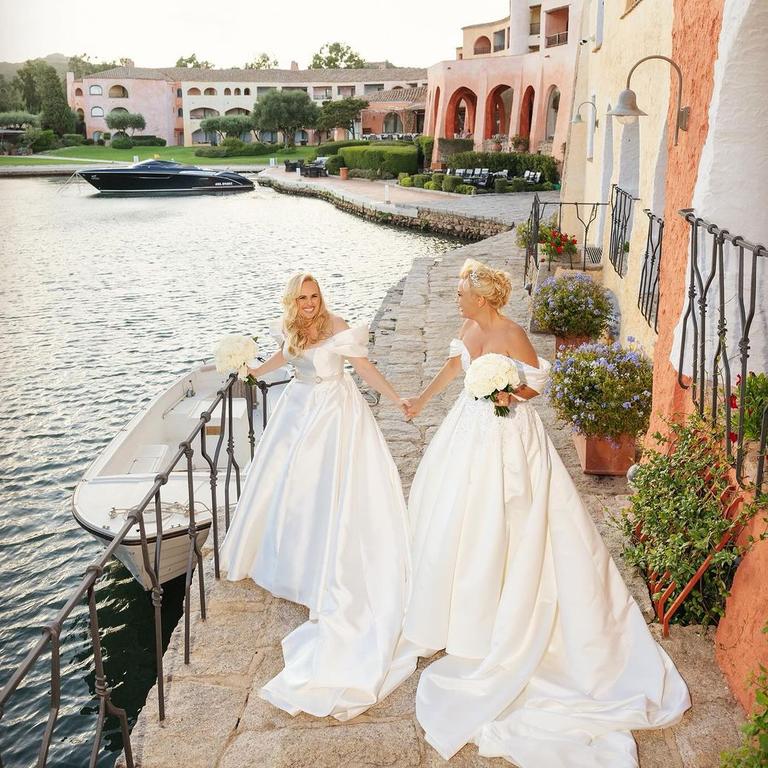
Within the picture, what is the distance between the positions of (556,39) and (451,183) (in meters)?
12.7

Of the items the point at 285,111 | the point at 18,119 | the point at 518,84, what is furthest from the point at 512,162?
the point at 18,119

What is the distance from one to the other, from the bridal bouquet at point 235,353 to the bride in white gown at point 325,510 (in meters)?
0.10

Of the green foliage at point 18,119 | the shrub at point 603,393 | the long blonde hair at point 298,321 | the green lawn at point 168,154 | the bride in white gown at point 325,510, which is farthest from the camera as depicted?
the green foliage at point 18,119

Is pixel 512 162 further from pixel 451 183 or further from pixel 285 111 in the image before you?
pixel 285 111

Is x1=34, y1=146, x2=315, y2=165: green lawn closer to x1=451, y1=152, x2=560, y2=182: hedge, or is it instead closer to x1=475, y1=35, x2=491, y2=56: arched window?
x1=475, y1=35, x2=491, y2=56: arched window

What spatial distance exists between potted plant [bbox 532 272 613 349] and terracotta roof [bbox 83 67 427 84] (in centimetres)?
7161

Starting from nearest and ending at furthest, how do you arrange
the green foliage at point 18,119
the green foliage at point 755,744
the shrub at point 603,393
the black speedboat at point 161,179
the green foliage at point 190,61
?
the green foliage at point 755,744 → the shrub at point 603,393 → the black speedboat at point 161,179 → the green foliage at point 18,119 → the green foliage at point 190,61

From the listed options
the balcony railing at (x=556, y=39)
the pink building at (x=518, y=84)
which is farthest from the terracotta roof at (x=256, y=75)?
the balcony railing at (x=556, y=39)

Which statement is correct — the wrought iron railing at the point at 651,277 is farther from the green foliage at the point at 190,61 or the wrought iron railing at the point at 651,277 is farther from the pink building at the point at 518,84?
the green foliage at the point at 190,61

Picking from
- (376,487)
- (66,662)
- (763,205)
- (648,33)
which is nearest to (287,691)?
(376,487)

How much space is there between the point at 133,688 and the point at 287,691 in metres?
3.81

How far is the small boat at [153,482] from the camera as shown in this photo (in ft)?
23.6

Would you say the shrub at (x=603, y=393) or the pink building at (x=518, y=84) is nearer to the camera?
the shrub at (x=603, y=393)

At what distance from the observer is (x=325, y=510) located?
166 inches
